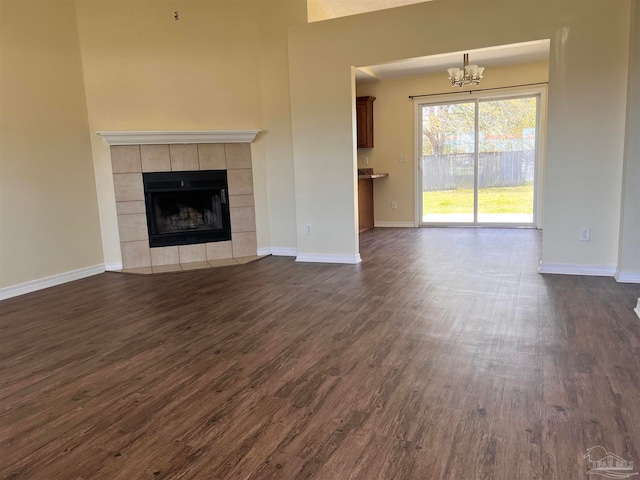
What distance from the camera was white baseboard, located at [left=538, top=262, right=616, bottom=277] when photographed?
3912mm

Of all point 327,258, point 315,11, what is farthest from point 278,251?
point 315,11

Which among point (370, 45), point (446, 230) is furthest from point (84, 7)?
point (446, 230)

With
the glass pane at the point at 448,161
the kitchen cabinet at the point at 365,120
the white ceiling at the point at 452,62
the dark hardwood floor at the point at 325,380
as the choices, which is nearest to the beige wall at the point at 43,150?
the dark hardwood floor at the point at 325,380

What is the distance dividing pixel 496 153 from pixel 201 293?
17.2 ft

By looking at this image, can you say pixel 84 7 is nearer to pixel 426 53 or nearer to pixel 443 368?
pixel 426 53

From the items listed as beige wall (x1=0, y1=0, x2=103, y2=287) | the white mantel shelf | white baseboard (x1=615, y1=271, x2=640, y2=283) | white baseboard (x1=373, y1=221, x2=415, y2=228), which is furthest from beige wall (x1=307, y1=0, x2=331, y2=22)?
white baseboard (x1=615, y1=271, x2=640, y2=283)

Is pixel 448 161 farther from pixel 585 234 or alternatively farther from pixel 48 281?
pixel 48 281

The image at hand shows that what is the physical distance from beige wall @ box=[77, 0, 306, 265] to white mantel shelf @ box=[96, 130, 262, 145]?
15 centimetres

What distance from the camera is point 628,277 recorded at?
12.2ft

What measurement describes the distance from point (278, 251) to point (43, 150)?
8.75 feet

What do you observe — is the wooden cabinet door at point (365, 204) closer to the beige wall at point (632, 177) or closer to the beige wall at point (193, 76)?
the beige wall at point (193, 76)

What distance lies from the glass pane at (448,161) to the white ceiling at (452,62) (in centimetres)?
69

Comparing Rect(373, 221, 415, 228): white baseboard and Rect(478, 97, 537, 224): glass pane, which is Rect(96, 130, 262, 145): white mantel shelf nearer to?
Rect(373, 221, 415, 228): white baseboard

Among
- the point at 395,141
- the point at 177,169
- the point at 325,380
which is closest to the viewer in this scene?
the point at 325,380
